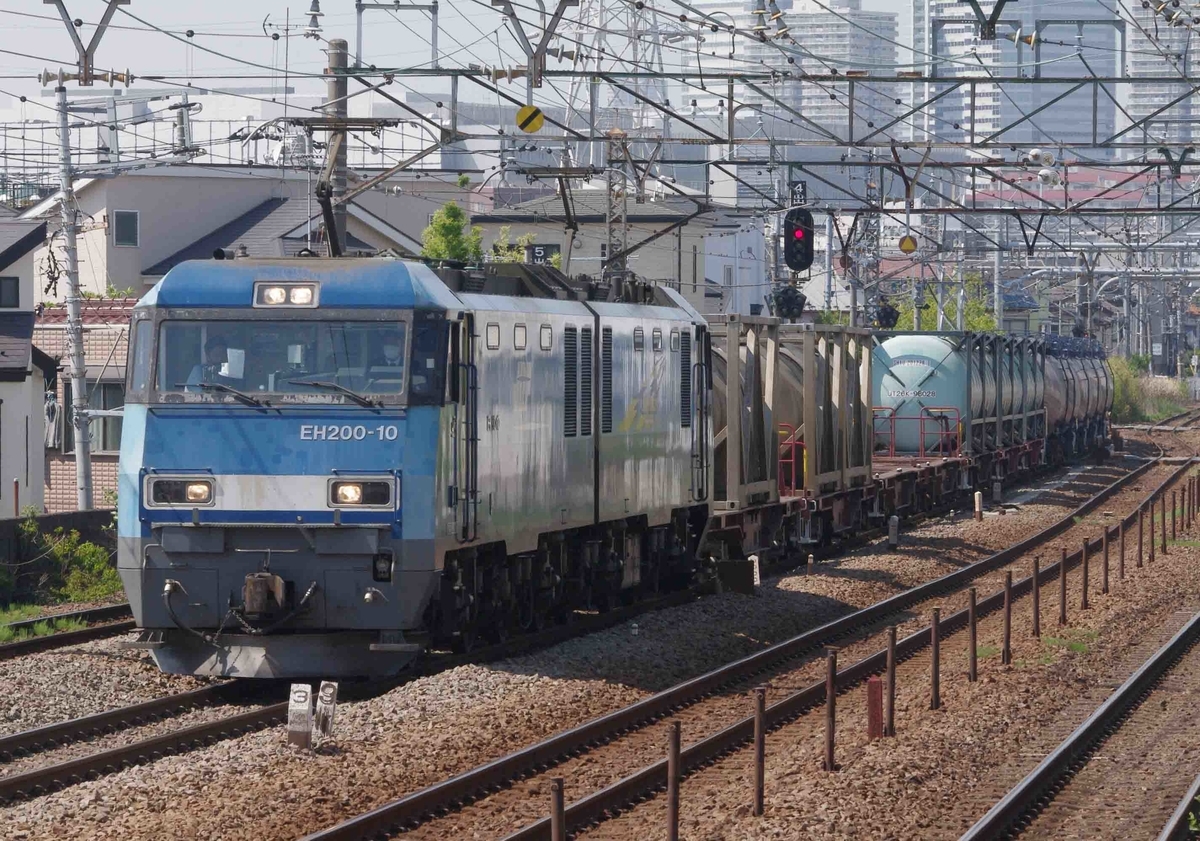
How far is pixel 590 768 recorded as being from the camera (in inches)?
485

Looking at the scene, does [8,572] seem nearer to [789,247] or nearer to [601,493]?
[601,493]

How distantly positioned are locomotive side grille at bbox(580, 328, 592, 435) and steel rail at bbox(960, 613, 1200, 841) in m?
5.43

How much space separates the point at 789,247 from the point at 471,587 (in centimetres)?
1593

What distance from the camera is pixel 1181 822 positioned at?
416 inches

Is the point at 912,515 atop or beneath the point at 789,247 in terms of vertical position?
beneath

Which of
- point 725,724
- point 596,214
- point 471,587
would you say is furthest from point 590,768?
point 596,214

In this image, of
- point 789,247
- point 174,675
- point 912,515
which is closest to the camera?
point 174,675

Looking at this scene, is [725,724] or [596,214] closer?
[725,724]

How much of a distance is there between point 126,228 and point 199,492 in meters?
45.5

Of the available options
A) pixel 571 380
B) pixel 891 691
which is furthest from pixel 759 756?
pixel 571 380

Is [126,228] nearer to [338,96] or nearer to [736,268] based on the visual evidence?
[736,268]

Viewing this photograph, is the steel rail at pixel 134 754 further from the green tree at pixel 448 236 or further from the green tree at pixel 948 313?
the green tree at pixel 948 313

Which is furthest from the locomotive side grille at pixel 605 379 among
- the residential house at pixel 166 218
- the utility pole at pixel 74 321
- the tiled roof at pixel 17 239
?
the residential house at pixel 166 218

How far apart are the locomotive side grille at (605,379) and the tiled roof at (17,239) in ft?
69.0
